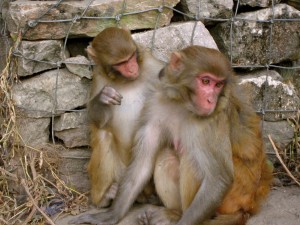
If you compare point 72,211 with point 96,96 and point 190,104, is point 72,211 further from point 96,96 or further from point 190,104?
point 190,104

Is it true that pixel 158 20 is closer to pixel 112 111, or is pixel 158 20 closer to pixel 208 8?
pixel 208 8

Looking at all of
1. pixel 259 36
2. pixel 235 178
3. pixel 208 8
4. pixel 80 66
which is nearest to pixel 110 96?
pixel 80 66

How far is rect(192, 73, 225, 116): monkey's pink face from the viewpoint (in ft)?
16.4

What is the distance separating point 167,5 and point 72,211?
1.76 meters

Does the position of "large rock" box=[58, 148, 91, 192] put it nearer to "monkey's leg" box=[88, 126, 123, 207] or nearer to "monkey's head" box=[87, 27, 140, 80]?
"monkey's leg" box=[88, 126, 123, 207]

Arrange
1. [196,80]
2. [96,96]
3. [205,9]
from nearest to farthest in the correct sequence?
[196,80] → [96,96] → [205,9]

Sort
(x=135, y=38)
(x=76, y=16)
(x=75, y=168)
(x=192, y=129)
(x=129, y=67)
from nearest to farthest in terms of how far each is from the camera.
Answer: (x=192, y=129) → (x=129, y=67) → (x=76, y=16) → (x=135, y=38) → (x=75, y=168)

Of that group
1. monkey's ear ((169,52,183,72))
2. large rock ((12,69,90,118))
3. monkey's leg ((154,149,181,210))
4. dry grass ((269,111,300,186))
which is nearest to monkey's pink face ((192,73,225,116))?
monkey's ear ((169,52,183,72))

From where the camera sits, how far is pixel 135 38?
236 inches

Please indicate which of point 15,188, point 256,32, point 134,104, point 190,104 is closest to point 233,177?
point 190,104

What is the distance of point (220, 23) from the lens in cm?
623

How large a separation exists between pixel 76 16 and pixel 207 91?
1378 millimetres

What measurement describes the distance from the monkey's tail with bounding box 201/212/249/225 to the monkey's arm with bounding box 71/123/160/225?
2.23 feet

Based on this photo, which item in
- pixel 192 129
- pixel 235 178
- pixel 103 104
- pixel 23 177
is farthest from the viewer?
pixel 23 177
